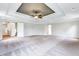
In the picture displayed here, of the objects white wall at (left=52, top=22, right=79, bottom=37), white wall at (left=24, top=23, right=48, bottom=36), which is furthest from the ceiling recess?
white wall at (left=52, top=22, right=79, bottom=37)

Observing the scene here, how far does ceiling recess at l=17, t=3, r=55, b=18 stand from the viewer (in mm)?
1868

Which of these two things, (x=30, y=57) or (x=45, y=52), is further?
(x=45, y=52)

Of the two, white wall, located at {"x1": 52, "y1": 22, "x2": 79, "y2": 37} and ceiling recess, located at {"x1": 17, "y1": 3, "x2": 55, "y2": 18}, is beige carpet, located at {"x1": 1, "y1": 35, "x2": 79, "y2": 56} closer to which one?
white wall, located at {"x1": 52, "y1": 22, "x2": 79, "y2": 37}

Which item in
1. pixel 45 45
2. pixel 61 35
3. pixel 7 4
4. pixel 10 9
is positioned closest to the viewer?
pixel 7 4

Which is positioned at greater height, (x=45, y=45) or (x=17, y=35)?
(x=17, y=35)

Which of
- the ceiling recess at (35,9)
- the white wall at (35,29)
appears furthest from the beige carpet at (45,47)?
the ceiling recess at (35,9)

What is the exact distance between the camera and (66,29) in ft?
6.60

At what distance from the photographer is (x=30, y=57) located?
6.32 ft

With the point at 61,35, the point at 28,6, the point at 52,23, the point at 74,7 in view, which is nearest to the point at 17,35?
the point at 28,6

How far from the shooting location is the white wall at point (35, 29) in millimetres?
2049

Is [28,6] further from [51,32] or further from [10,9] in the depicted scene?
[51,32]

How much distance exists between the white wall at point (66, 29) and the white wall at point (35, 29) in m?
0.18

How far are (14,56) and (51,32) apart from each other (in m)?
0.88

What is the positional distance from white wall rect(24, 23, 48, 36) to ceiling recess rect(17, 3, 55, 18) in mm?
212
